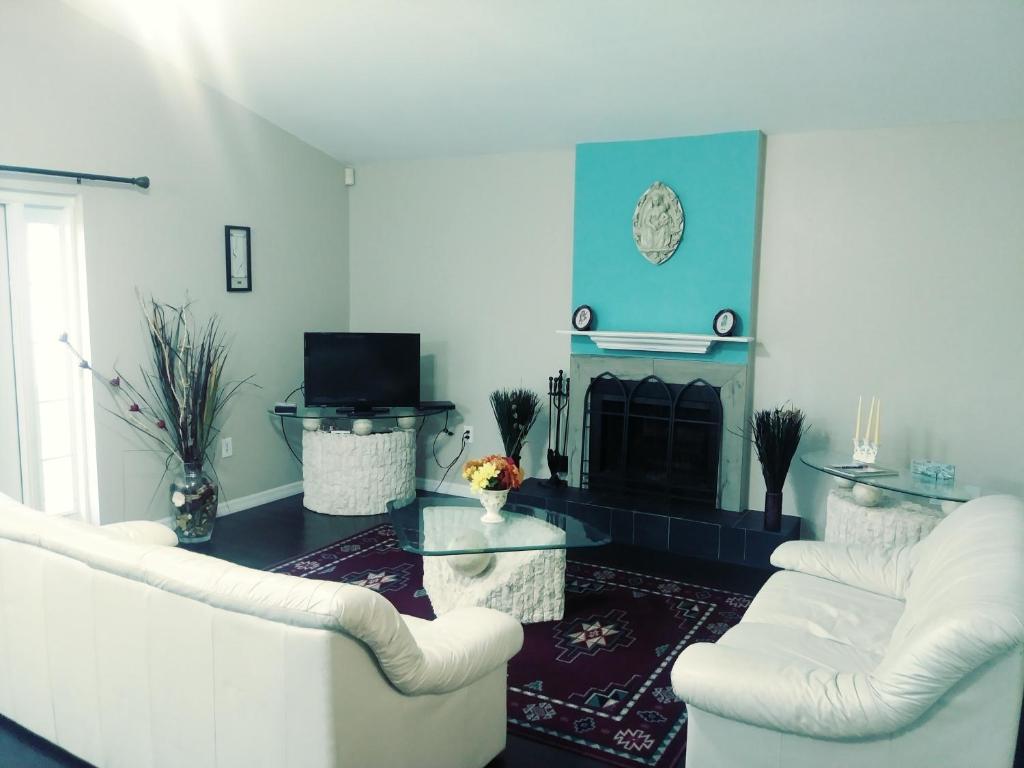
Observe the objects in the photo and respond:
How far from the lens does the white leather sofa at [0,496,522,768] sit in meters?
1.87

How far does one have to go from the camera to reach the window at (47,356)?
4129mm

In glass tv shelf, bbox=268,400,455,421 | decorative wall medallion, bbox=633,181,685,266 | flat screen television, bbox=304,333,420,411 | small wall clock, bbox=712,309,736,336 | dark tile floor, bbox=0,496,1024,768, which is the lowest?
dark tile floor, bbox=0,496,1024,768

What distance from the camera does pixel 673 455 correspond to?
4969mm

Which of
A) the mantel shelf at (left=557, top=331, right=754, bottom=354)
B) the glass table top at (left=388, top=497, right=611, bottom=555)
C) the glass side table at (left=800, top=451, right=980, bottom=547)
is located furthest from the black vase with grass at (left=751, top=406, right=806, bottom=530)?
the glass table top at (left=388, top=497, right=611, bottom=555)

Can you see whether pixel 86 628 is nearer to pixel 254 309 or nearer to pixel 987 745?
pixel 987 745

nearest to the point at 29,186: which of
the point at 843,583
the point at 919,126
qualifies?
the point at 843,583

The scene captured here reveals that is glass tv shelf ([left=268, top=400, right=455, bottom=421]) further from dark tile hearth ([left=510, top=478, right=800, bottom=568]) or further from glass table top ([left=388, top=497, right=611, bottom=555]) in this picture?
glass table top ([left=388, top=497, right=611, bottom=555])

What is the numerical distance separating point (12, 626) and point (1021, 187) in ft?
15.2

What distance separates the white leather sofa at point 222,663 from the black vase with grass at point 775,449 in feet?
7.68

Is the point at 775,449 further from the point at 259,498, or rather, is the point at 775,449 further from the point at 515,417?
the point at 259,498

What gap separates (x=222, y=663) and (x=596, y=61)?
126 inches

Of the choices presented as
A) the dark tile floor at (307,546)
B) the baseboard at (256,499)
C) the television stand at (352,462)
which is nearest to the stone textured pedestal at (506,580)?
the dark tile floor at (307,546)

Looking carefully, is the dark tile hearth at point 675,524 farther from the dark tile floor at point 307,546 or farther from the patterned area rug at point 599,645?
the patterned area rug at point 599,645

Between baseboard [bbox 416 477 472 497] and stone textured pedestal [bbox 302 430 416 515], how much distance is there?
0.59 meters
